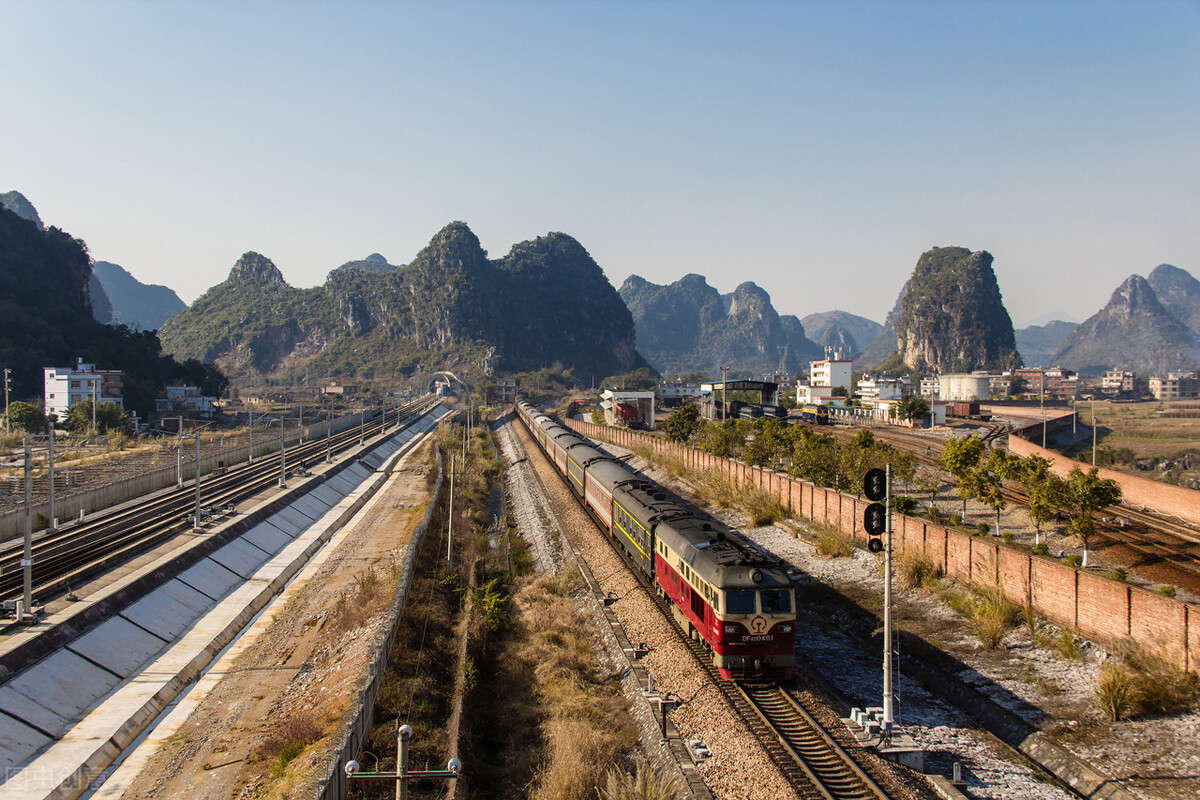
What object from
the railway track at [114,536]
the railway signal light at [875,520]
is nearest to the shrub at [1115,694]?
the railway signal light at [875,520]

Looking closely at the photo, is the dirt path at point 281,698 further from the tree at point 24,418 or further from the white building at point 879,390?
the white building at point 879,390

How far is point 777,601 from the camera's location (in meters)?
15.0

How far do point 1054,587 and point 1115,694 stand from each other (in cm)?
432

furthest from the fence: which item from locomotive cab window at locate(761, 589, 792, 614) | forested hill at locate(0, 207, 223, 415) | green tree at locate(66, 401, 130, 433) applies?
forested hill at locate(0, 207, 223, 415)

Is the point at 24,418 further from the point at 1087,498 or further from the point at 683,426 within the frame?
the point at 1087,498

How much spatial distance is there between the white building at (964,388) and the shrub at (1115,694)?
124621 millimetres

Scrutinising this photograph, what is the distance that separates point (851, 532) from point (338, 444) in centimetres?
5463

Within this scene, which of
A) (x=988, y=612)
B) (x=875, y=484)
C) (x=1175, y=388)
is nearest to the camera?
(x=875, y=484)

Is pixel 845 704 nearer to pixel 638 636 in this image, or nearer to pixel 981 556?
pixel 638 636

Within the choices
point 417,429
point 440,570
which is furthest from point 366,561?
point 417,429

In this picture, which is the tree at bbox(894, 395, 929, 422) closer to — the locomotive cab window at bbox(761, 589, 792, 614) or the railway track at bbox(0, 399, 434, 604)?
the railway track at bbox(0, 399, 434, 604)

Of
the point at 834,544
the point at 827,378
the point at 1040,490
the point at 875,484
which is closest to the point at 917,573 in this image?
the point at 834,544

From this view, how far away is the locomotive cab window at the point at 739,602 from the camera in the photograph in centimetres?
1484

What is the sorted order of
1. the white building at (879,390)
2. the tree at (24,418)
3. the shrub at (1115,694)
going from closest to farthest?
the shrub at (1115,694), the tree at (24,418), the white building at (879,390)
